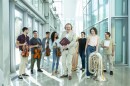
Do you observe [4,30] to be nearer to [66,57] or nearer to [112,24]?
[66,57]

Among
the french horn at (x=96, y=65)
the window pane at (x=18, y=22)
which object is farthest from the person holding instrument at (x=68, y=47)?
the window pane at (x=18, y=22)

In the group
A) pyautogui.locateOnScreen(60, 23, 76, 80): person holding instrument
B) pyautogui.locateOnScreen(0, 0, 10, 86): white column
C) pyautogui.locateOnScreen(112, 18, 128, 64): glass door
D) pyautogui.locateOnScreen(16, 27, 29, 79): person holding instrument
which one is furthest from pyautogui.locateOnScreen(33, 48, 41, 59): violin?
pyautogui.locateOnScreen(112, 18, 128, 64): glass door

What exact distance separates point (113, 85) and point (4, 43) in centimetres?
298

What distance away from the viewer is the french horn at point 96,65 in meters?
6.96

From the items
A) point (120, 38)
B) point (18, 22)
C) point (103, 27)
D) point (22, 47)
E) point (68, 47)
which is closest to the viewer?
point (22, 47)

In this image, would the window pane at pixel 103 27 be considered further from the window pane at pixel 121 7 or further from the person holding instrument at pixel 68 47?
the person holding instrument at pixel 68 47

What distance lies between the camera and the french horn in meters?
6.96

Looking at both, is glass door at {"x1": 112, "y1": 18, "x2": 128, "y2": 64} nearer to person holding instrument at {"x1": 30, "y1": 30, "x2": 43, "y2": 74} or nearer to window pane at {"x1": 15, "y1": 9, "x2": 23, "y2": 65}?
window pane at {"x1": 15, "y1": 9, "x2": 23, "y2": 65}

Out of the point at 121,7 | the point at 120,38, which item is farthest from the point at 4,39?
the point at 121,7

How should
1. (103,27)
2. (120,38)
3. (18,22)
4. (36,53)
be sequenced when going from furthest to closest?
(103,27) < (120,38) < (18,22) < (36,53)

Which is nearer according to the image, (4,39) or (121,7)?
(4,39)

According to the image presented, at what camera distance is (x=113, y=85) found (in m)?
5.93

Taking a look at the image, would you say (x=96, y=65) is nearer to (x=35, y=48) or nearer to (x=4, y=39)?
(x=35, y=48)

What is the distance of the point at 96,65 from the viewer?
7082 millimetres
